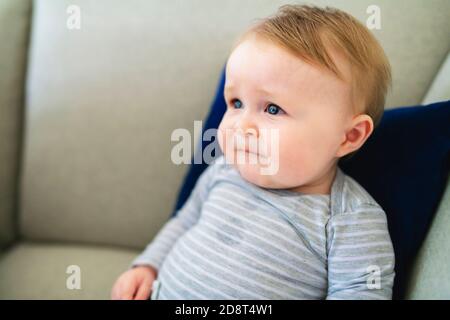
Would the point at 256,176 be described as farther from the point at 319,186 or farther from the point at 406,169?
the point at 406,169

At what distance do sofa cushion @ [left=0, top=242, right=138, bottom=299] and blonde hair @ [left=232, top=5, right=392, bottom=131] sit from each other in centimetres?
60

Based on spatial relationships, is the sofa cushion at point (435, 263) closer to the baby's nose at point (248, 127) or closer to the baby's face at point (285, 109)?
the baby's face at point (285, 109)

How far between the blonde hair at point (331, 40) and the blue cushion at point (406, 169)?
3.9 inches

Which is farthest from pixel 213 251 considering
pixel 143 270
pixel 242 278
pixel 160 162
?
pixel 160 162

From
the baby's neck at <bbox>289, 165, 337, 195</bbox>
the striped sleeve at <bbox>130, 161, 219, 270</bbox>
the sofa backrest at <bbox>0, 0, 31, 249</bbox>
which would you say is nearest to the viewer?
the baby's neck at <bbox>289, 165, 337, 195</bbox>

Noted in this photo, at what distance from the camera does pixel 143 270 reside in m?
0.83

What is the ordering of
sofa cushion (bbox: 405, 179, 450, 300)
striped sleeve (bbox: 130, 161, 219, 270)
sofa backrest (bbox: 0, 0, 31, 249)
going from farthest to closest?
sofa backrest (bbox: 0, 0, 31, 249) → striped sleeve (bbox: 130, 161, 219, 270) → sofa cushion (bbox: 405, 179, 450, 300)

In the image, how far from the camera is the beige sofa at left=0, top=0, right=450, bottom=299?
0.88 meters

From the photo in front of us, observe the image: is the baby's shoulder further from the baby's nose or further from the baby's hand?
the baby's hand

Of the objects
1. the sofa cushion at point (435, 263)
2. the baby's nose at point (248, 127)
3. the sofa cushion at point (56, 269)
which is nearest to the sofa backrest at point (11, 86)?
the sofa cushion at point (56, 269)

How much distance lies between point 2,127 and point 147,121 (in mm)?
341

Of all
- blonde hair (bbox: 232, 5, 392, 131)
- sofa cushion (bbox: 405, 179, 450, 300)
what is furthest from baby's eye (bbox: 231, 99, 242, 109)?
sofa cushion (bbox: 405, 179, 450, 300)

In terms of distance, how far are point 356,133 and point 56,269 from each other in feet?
2.31

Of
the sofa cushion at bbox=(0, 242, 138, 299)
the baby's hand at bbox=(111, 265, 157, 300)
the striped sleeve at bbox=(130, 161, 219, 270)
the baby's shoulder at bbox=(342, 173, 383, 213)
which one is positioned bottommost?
the sofa cushion at bbox=(0, 242, 138, 299)
